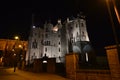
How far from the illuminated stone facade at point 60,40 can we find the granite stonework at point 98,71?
4543cm

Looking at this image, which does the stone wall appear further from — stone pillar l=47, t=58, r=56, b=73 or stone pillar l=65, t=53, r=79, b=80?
stone pillar l=47, t=58, r=56, b=73

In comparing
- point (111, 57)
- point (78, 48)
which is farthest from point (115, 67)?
point (78, 48)

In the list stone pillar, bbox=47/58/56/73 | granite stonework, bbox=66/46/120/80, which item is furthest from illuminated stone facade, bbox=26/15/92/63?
granite stonework, bbox=66/46/120/80

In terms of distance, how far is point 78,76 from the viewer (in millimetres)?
11156

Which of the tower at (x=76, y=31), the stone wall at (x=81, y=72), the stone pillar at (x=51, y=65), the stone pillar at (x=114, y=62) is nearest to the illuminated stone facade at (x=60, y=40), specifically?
the tower at (x=76, y=31)

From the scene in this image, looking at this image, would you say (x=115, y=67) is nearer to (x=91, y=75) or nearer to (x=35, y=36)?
(x=91, y=75)

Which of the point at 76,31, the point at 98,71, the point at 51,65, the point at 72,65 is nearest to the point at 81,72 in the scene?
the point at 72,65

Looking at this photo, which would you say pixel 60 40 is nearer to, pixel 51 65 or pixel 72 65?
pixel 51 65

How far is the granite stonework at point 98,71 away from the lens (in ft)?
28.0

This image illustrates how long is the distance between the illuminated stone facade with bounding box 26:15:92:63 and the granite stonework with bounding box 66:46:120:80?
4543 cm

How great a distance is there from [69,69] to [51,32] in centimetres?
5750

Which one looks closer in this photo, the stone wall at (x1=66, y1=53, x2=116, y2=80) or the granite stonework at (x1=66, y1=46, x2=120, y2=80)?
the granite stonework at (x1=66, y1=46, x2=120, y2=80)

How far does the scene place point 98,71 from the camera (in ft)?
31.6

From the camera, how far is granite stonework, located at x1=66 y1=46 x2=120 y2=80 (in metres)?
8.52
